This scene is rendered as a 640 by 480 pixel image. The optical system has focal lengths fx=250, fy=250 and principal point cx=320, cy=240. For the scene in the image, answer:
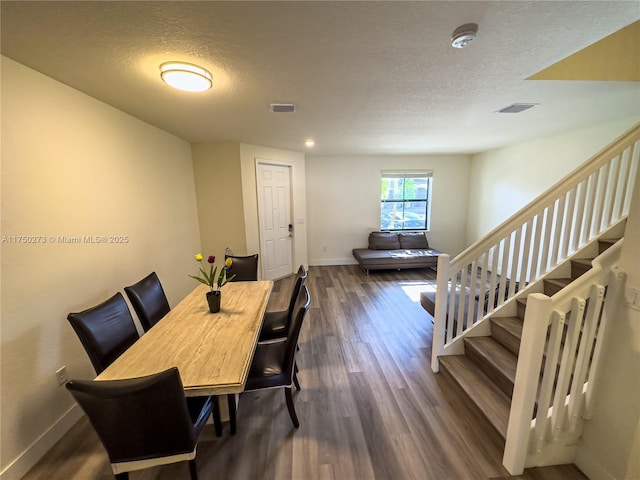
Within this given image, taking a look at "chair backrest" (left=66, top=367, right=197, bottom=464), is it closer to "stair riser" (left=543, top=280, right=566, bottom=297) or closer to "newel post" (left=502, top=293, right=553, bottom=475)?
"newel post" (left=502, top=293, right=553, bottom=475)

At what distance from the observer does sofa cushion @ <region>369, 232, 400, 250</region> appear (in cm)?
562

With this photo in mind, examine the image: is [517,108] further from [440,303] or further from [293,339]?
[293,339]

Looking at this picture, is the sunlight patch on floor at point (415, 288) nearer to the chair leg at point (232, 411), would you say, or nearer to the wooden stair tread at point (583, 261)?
the wooden stair tread at point (583, 261)

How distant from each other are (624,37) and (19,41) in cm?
401

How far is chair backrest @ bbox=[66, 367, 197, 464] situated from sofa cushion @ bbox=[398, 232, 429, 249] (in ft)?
17.2

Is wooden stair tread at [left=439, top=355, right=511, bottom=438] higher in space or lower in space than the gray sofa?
lower

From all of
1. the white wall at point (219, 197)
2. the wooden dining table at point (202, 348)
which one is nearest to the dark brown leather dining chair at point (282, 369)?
the wooden dining table at point (202, 348)

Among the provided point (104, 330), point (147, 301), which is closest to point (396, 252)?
point (147, 301)

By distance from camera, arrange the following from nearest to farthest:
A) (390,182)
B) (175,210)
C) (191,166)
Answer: (175,210), (191,166), (390,182)

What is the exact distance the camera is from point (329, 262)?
5.91 m

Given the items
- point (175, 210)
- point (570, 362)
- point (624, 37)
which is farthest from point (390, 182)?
point (570, 362)

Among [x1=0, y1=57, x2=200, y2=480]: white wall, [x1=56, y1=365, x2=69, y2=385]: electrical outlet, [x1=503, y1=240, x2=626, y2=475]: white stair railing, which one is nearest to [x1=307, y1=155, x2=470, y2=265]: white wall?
[x1=0, y1=57, x2=200, y2=480]: white wall

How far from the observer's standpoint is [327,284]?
4.65 metres

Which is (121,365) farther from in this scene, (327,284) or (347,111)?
(327,284)
